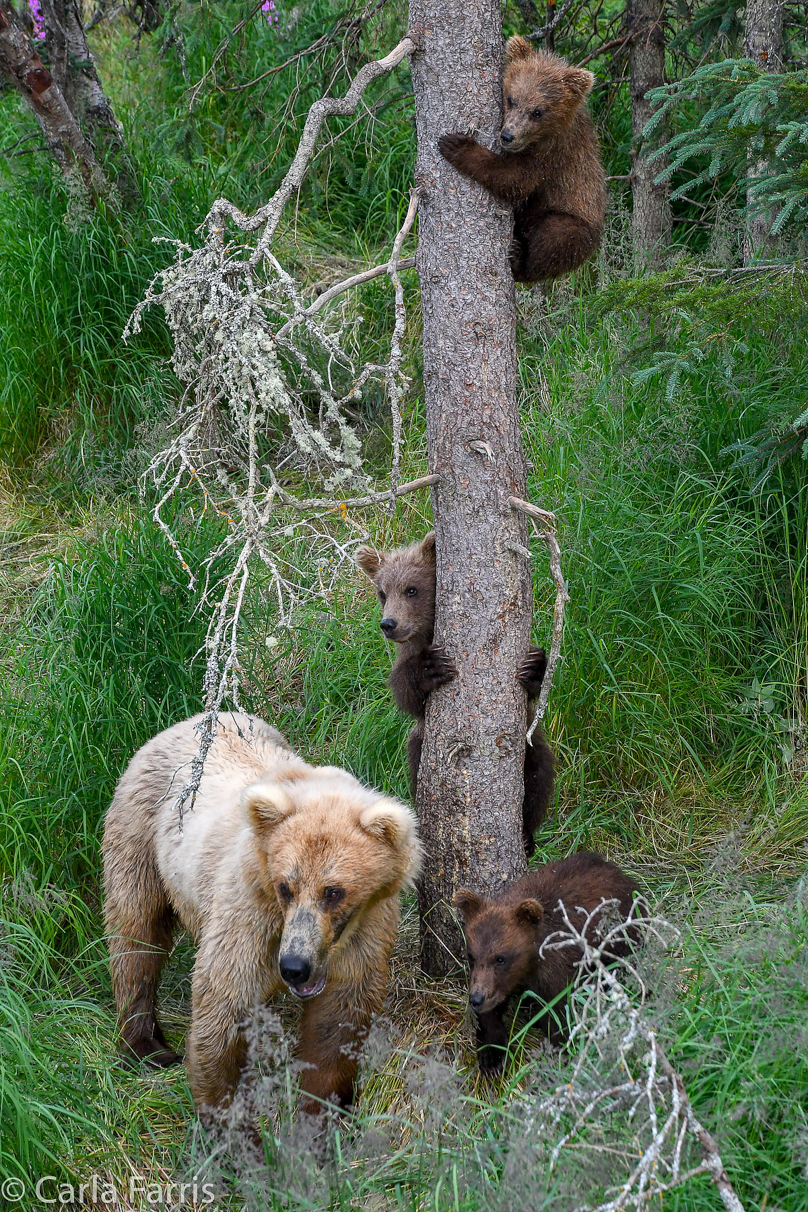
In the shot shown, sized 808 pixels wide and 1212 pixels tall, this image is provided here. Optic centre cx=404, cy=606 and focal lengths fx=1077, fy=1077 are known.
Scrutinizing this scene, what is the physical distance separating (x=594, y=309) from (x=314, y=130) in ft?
6.13

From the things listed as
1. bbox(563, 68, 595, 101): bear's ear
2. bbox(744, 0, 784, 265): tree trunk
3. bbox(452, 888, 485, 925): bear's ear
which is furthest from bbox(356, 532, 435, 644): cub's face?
bbox(744, 0, 784, 265): tree trunk

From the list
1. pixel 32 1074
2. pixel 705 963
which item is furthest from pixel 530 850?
pixel 32 1074

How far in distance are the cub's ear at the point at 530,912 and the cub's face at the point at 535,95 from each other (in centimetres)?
245

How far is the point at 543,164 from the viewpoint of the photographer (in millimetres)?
3955

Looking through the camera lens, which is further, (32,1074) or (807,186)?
(807,186)

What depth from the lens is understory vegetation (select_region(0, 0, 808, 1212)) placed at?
9.15ft

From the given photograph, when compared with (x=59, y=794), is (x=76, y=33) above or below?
above

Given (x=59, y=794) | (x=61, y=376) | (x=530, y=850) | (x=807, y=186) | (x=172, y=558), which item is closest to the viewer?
(x=807, y=186)

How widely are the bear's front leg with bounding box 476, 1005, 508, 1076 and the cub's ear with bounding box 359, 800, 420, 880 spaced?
1.94ft

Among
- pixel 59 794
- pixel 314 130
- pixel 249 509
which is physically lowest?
pixel 59 794

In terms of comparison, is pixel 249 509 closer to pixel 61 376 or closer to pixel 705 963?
pixel 705 963

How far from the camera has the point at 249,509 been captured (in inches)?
124

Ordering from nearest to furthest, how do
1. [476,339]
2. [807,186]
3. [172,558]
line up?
1. [476,339]
2. [807,186]
3. [172,558]

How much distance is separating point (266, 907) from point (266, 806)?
0.34 meters
